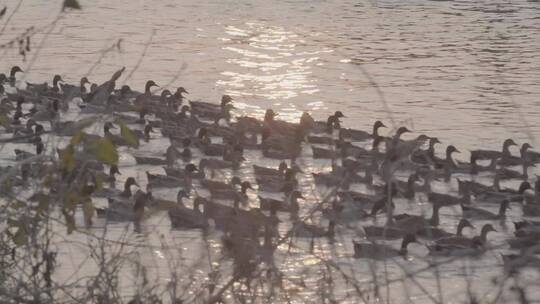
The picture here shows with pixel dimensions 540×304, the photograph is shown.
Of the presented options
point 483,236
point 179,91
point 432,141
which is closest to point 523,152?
point 432,141

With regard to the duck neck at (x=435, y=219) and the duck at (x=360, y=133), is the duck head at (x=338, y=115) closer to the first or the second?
the duck at (x=360, y=133)

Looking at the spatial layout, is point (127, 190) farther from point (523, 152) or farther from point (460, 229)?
point (523, 152)

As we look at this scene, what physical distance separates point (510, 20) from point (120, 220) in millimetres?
22346

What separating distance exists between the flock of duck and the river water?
0.35 m

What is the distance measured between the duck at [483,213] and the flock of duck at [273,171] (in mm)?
14

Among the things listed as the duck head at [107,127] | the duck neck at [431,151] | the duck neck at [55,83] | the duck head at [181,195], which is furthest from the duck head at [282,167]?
the duck neck at [55,83]

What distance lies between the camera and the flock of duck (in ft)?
46.2

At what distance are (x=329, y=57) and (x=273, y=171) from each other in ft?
40.4

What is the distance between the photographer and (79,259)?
1274 cm

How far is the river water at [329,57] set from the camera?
22797 mm

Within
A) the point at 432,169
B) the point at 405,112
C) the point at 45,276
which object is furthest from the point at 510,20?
the point at 45,276

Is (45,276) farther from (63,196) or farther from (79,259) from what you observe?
(79,259)

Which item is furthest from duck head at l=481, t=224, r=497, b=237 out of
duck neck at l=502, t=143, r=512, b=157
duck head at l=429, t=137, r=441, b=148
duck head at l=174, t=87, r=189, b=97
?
duck head at l=174, t=87, r=189, b=97

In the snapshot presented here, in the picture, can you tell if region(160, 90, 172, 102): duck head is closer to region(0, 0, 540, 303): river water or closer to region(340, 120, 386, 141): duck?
region(0, 0, 540, 303): river water
